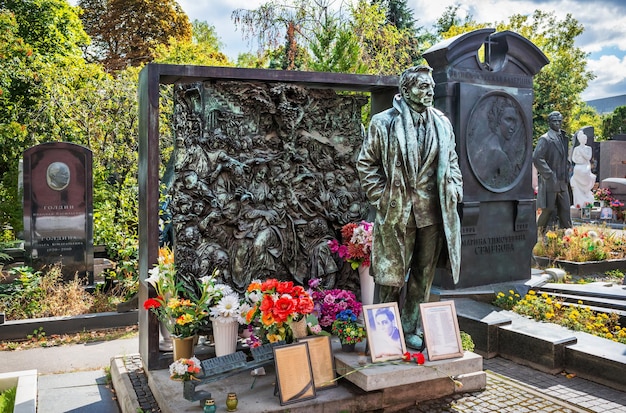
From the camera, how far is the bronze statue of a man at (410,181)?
4.98m

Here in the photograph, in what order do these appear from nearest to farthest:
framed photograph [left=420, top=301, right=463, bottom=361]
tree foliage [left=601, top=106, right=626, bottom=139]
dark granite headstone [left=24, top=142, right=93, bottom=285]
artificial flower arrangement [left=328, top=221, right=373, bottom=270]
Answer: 1. framed photograph [left=420, top=301, right=463, bottom=361]
2. artificial flower arrangement [left=328, top=221, right=373, bottom=270]
3. dark granite headstone [left=24, top=142, right=93, bottom=285]
4. tree foliage [left=601, top=106, right=626, bottom=139]

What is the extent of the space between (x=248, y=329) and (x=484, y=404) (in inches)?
87.6

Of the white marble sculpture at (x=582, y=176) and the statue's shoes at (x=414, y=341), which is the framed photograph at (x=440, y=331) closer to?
the statue's shoes at (x=414, y=341)

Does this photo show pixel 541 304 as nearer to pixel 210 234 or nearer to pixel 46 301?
pixel 210 234

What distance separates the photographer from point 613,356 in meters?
5.64

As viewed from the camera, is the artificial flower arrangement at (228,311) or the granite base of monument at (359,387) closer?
the granite base of monument at (359,387)

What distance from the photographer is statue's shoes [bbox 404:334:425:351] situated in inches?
204

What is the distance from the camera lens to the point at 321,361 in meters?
4.88

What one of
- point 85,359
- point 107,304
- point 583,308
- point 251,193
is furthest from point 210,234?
point 583,308

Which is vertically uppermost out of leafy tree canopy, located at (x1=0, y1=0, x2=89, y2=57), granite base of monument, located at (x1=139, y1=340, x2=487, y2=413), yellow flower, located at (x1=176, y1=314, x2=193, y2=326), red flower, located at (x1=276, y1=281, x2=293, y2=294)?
leafy tree canopy, located at (x1=0, y1=0, x2=89, y2=57)

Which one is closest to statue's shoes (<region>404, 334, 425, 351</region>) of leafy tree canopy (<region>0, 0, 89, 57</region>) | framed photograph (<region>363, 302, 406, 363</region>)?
framed photograph (<region>363, 302, 406, 363</region>)

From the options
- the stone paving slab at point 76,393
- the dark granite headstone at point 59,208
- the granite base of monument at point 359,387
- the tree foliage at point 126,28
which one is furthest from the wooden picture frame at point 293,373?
the tree foliage at point 126,28

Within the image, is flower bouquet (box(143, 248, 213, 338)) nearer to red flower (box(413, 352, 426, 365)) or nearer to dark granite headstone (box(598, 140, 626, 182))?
red flower (box(413, 352, 426, 365))

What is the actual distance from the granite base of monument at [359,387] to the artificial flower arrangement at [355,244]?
1308 millimetres
